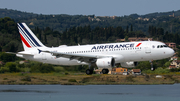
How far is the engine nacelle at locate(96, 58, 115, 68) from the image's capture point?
194 ft

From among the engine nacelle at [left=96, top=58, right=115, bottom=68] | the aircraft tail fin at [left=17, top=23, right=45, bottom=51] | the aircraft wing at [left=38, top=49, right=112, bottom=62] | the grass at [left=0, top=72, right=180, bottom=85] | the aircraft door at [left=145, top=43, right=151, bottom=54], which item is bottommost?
the grass at [left=0, top=72, right=180, bottom=85]

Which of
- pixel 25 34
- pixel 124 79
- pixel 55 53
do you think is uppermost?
pixel 25 34

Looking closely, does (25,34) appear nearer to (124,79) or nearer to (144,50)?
(144,50)

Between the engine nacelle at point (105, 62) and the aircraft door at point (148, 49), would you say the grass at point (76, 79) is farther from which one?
the aircraft door at point (148, 49)

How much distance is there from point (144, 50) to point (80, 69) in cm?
3578

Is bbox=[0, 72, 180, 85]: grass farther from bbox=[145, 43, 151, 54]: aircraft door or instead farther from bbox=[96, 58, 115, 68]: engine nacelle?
bbox=[145, 43, 151, 54]: aircraft door

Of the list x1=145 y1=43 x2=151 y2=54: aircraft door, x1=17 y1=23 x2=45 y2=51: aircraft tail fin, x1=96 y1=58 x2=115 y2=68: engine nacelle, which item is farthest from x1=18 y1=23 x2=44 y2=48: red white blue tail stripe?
x1=145 y1=43 x2=151 y2=54: aircraft door

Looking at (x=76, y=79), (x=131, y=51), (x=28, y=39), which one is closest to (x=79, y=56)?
(x=131, y=51)

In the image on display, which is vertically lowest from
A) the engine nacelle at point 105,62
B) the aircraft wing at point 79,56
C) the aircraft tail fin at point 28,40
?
the engine nacelle at point 105,62

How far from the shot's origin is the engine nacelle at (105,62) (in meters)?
59.3

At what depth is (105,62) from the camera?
59.6 meters

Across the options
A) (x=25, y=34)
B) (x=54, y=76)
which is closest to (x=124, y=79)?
(x=54, y=76)

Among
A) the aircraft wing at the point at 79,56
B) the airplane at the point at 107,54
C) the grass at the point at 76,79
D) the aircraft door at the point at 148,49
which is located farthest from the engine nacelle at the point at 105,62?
the grass at the point at 76,79

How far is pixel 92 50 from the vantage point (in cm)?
6216
